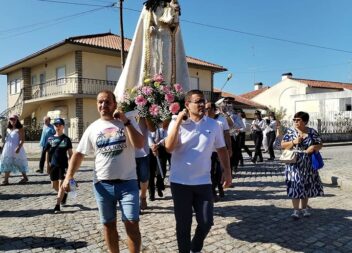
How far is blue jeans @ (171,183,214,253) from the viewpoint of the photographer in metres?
3.99

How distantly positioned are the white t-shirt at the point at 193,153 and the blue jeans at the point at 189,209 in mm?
76

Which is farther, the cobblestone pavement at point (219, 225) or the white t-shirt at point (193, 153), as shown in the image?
the cobblestone pavement at point (219, 225)

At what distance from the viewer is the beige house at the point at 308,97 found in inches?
1428

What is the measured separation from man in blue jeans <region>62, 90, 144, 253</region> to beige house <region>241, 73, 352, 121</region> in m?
33.6

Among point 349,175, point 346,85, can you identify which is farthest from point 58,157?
point 346,85

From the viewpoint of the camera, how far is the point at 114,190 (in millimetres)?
3947

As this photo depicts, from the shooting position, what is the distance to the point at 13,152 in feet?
34.1

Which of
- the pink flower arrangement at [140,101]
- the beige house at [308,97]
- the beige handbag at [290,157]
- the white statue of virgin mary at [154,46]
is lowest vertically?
the beige handbag at [290,157]

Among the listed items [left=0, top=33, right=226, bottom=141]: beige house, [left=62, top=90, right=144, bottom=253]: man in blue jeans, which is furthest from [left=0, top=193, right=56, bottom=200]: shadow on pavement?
[left=0, top=33, right=226, bottom=141]: beige house

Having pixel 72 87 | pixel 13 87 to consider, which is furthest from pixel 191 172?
pixel 13 87

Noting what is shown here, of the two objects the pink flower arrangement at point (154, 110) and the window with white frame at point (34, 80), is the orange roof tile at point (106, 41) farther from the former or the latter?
the pink flower arrangement at point (154, 110)

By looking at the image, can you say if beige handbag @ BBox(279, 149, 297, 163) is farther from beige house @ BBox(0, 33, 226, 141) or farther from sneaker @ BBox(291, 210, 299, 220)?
beige house @ BBox(0, 33, 226, 141)

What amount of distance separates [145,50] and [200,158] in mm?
3150

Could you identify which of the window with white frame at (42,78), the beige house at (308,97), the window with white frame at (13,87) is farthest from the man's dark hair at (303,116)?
the window with white frame at (13,87)
